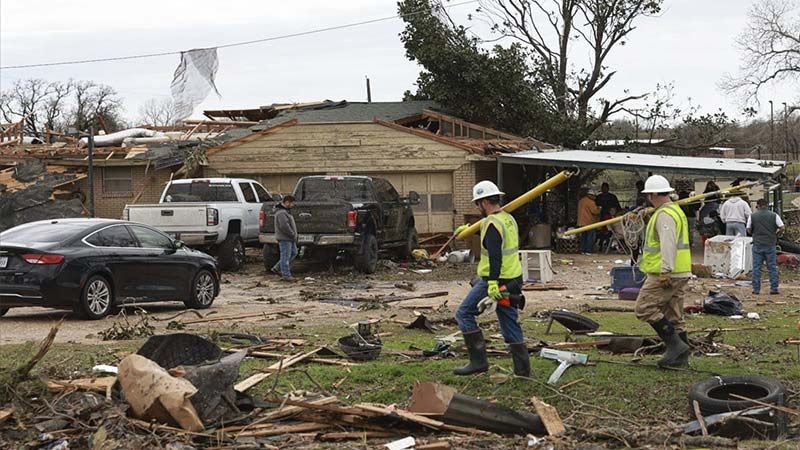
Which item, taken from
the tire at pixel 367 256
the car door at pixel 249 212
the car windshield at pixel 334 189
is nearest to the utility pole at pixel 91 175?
Answer: the car door at pixel 249 212

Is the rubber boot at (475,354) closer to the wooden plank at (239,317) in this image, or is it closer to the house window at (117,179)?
the wooden plank at (239,317)

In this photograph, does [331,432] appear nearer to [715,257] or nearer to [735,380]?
[735,380]

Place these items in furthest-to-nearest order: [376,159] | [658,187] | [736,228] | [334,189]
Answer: [376,159], [334,189], [736,228], [658,187]

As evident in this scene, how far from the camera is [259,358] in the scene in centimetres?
1070

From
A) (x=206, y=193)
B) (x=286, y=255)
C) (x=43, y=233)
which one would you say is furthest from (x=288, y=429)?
(x=206, y=193)

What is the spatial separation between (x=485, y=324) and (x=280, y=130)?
1568 cm

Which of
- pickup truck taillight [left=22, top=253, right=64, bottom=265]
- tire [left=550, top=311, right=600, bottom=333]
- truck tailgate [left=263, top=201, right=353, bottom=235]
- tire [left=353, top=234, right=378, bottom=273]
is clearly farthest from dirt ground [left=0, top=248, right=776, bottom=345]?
tire [left=550, top=311, right=600, bottom=333]

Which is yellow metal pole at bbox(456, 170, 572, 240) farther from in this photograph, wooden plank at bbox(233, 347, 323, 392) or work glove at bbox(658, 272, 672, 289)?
wooden plank at bbox(233, 347, 323, 392)

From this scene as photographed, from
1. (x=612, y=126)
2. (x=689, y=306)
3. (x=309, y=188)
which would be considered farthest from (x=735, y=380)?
(x=612, y=126)

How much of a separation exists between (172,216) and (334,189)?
12.2 ft

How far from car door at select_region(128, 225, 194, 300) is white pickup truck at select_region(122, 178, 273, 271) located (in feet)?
19.1

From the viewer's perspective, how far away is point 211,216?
22188 millimetres

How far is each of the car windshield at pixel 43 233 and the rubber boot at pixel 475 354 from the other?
7123 millimetres

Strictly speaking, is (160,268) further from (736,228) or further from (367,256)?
(736,228)
